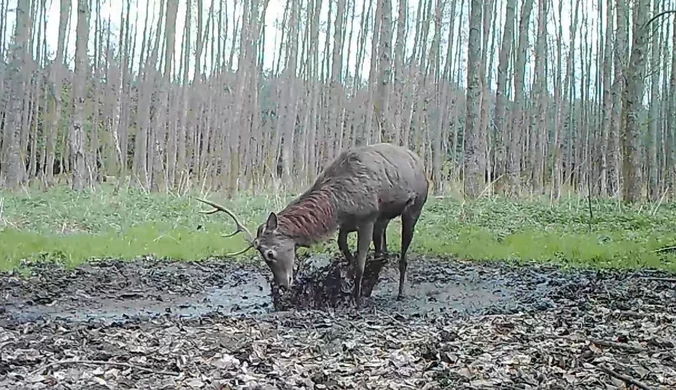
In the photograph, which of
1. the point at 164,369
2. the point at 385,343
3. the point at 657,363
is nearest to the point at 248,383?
the point at 164,369

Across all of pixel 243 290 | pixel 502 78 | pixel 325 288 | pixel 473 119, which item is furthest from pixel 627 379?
pixel 502 78

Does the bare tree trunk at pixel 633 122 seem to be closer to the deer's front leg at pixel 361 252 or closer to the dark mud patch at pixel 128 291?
the dark mud patch at pixel 128 291

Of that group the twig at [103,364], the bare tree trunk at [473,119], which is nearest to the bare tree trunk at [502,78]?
the bare tree trunk at [473,119]

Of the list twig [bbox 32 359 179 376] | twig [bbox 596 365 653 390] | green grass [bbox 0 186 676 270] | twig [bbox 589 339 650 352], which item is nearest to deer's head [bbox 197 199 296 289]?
twig [bbox 32 359 179 376]

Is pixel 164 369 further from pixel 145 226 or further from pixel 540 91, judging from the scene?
pixel 540 91

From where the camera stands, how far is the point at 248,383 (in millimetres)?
3723

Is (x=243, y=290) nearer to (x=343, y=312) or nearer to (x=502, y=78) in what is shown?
(x=343, y=312)

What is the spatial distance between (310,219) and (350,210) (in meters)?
0.44

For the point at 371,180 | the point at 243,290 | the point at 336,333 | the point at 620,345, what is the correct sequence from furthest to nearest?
the point at 243,290
the point at 371,180
the point at 336,333
the point at 620,345

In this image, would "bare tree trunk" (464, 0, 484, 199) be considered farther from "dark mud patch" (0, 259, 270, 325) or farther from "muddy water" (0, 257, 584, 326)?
"dark mud patch" (0, 259, 270, 325)

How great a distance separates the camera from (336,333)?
196 inches

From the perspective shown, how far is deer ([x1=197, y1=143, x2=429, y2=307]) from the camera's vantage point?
20.9 feet

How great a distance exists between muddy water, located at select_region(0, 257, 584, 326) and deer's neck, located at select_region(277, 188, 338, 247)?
2.57 ft

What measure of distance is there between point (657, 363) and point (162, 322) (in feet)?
11.7
